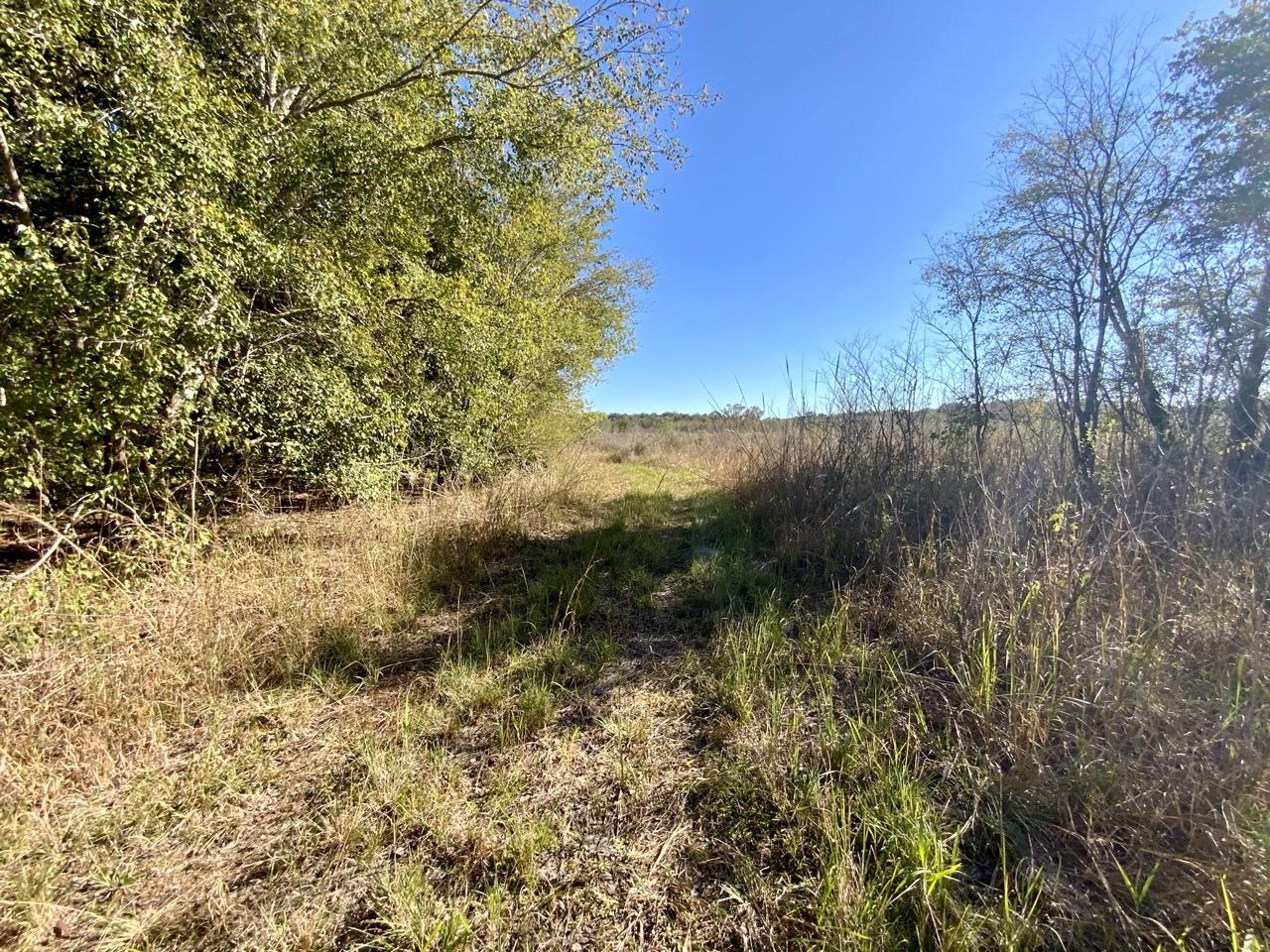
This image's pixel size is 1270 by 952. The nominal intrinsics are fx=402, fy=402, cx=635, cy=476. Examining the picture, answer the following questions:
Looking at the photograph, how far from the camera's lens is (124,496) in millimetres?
2979

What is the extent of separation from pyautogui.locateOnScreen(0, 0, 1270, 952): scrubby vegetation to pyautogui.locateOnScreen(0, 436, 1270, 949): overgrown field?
0.02 metres

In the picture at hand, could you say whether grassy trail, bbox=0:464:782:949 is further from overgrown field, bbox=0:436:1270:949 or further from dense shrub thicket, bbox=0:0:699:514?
dense shrub thicket, bbox=0:0:699:514

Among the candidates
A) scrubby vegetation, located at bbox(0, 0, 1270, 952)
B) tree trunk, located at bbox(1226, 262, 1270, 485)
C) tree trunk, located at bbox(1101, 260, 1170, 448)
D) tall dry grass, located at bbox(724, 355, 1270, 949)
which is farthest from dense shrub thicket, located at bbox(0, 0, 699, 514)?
tree trunk, located at bbox(1226, 262, 1270, 485)

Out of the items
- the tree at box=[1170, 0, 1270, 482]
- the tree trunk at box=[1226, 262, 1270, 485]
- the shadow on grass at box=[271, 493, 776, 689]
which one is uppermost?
the tree at box=[1170, 0, 1270, 482]

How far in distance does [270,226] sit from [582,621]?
14.1 ft

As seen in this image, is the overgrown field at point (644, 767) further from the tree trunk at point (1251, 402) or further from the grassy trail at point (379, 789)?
the tree trunk at point (1251, 402)

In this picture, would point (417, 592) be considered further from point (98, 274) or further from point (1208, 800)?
point (1208, 800)

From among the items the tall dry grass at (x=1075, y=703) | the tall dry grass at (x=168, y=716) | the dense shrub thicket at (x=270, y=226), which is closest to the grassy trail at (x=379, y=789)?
the tall dry grass at (x=168, y=716)

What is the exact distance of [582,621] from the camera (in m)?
3.08

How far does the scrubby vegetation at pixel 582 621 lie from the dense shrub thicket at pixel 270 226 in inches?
2.0

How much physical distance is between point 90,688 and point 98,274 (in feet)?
8.17

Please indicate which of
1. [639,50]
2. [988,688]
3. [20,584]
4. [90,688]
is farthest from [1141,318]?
[20,584]

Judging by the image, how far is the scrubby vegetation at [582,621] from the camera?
1.28 metres

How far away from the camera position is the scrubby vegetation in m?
1.28
